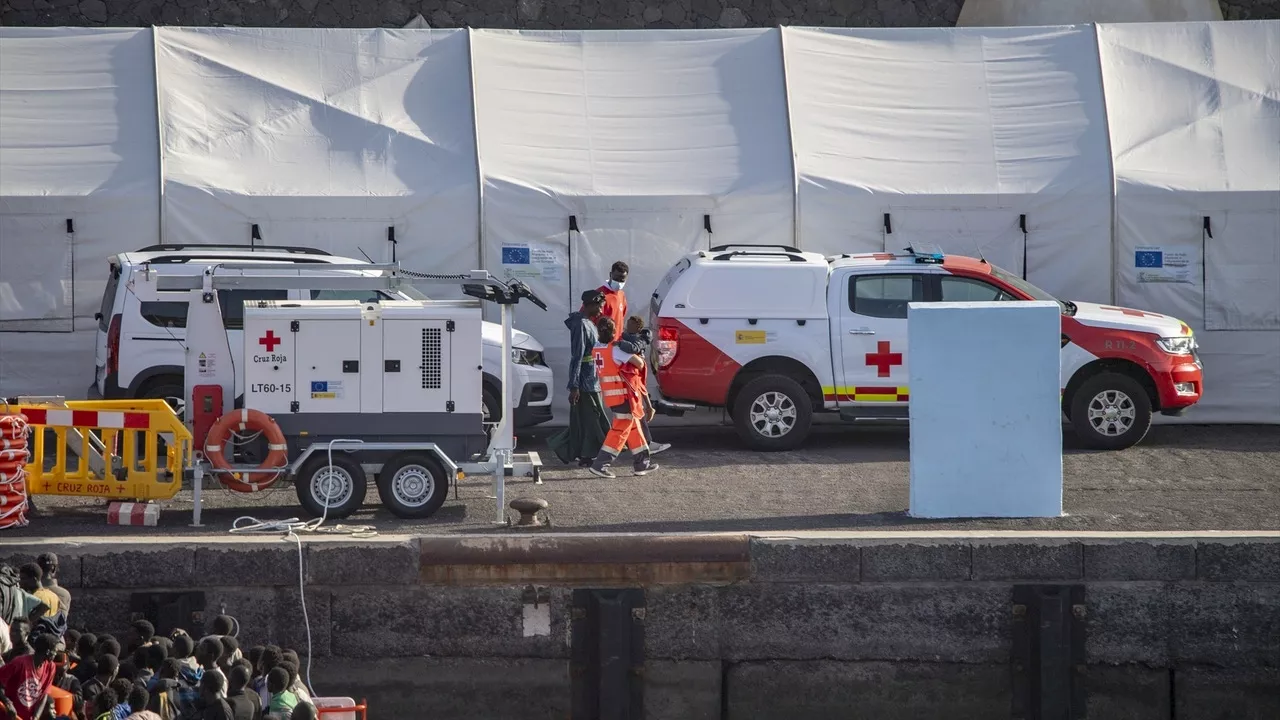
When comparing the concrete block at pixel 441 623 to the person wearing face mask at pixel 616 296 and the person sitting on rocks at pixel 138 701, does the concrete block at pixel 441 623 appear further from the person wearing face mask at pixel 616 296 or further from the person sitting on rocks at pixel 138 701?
the person wearing face mask at pixel 616 296

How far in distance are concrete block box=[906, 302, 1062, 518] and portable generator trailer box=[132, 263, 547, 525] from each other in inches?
115

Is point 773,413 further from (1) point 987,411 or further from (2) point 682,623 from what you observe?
(2) point 682,623

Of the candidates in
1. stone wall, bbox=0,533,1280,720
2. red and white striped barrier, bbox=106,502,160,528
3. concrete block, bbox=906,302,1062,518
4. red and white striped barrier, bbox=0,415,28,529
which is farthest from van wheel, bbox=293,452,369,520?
concrete block, bbox=906,302,1062,518

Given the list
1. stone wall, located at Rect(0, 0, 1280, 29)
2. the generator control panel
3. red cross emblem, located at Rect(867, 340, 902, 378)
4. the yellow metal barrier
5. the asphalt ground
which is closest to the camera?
the asphalt ground

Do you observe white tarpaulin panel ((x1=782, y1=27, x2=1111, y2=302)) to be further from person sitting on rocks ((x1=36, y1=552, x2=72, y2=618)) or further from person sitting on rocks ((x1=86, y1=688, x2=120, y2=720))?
person sitting on rocks ((x1=86, y1=688, x2=120, y2=720))

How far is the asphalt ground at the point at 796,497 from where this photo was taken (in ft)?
34.4

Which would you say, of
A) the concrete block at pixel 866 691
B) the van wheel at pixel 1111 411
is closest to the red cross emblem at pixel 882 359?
the van wheel at pixel 1111 411

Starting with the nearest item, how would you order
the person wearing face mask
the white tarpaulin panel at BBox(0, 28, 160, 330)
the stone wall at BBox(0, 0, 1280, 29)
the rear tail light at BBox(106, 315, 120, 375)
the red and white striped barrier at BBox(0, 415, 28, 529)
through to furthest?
the red and white striped barrier at BBox(0, 415, 28, 529) < the rear tail light at BBox(106, 315, 120, 375) < the person wearing face mask < the white tarpaulin panel at BBox(0, 28, 160, 330) < the stone wall at BBox(0, 0, 1280, 29)

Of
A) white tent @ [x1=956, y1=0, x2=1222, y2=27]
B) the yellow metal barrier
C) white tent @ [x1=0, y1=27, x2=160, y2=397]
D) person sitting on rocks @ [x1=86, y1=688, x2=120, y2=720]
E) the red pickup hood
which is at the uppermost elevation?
white tent @ [x1=956, y1=0, x2=1222, y2=27]

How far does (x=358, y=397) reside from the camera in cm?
1105

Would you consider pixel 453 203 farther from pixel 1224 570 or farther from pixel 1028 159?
pixel 1224 570

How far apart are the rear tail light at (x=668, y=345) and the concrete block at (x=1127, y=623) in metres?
5.36

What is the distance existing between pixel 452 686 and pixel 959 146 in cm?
921

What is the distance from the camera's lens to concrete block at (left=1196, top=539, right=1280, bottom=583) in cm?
961
